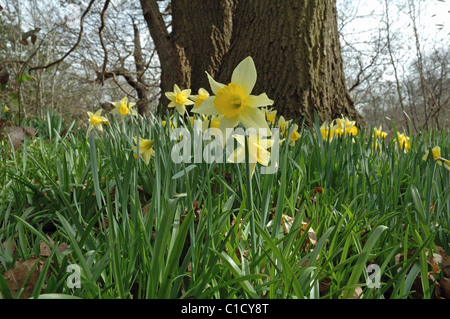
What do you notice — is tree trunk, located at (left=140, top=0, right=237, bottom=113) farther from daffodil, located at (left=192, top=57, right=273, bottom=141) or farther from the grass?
daffodil, located at (left=192, top=57, right=273, bottom=141)

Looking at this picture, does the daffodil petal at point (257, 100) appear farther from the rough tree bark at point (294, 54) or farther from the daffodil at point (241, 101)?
the rough tree bark at point (294, 54)

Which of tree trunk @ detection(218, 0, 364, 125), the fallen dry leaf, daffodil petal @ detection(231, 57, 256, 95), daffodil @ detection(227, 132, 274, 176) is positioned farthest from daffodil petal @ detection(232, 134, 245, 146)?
tree trunk @ detection(218, 0, 364, 125)

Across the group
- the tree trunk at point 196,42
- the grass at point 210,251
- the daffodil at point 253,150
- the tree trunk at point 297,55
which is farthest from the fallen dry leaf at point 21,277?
the tree trunk at point 196,42

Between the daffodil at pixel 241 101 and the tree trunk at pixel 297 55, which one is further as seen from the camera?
the tree trunk at pixel 297 55

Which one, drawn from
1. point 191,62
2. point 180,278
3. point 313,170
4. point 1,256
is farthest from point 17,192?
point 191,62

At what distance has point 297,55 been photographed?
112 inches

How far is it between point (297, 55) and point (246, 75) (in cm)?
219

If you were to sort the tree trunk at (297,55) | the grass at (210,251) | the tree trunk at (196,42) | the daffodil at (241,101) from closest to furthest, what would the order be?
1. the grass at (210,251)
2. the daffodil at (241,101)
3. the tree trunk at (297,55)
4. the tree trunk at (196,42)

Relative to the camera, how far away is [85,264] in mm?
700

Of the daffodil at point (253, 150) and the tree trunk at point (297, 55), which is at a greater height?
the tree trunk at point (297, 55)

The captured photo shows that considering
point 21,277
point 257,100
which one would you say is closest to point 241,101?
point 257,100

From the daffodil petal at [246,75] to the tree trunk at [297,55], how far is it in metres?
2.06

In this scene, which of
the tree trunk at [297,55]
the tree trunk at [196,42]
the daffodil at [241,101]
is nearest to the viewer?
the daffodil at [241,101]

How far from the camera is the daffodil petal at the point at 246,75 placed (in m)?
0.82
